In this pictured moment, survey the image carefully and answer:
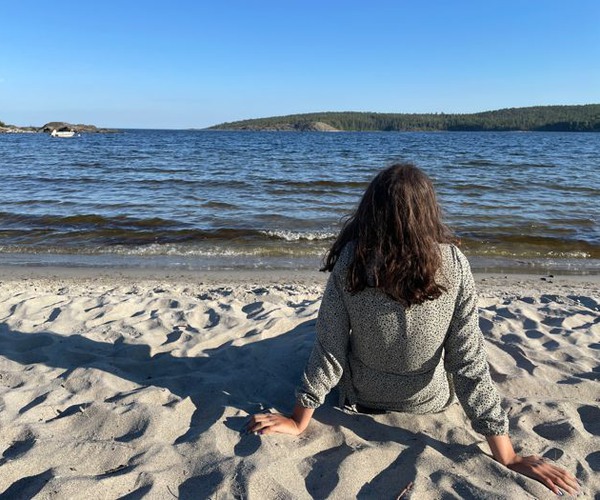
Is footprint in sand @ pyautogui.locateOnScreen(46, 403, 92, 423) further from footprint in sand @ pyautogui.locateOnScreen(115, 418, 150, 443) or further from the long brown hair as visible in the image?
the long brown hair

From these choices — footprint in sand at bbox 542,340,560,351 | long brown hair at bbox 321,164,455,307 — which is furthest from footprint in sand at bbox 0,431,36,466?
footprint in sand at bbox 542,340,560,351

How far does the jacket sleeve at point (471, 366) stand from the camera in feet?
8.13

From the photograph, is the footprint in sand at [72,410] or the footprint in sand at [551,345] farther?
the footprint in sand at [551,345]

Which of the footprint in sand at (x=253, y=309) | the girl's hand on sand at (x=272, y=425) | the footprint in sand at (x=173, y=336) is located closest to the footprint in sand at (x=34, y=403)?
the footprint in sand at (x=173, y=336)

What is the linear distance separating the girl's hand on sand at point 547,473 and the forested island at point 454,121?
98.9 meters

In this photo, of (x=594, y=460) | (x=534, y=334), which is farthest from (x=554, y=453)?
(x=534, y=334)

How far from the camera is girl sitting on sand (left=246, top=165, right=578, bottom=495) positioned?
229 centimetres

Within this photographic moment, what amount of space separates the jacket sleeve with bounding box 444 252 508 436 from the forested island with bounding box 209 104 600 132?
9884 cm

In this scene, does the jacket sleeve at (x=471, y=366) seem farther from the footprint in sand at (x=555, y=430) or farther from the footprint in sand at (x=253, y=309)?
the footprint in sand at (x=253, y=309)

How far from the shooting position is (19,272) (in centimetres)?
712

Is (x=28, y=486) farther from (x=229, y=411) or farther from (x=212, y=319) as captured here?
(x=212, y=319)

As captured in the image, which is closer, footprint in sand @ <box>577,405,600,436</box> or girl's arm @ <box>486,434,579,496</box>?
girl's arm @ <box>486,434,579,496</box>

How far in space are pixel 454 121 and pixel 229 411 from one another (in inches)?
4736

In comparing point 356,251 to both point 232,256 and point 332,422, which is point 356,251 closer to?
point 332,422
